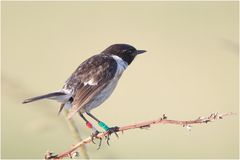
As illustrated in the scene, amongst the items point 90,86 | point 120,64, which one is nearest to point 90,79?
point 90,86

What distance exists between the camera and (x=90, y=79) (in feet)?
16.9

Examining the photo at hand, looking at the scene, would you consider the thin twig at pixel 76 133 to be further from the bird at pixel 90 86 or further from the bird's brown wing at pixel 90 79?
the bird's brown wing at pixel 90 79

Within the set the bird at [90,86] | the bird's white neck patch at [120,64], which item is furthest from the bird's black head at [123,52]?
the bird at [90,86]

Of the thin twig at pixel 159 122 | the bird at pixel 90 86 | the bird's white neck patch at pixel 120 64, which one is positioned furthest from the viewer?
the bird's white neck patch at pixel 120 64

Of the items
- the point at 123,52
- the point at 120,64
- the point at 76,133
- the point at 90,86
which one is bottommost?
the point at 76,133

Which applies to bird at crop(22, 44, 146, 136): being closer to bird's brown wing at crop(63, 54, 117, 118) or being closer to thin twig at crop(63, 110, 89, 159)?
bird's brown wing at crop(63, 54, 117, 118)

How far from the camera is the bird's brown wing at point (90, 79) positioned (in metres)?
4.96

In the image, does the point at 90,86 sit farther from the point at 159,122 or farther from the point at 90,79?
the point at 159,122

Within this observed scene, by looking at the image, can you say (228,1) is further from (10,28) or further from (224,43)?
(224,43)

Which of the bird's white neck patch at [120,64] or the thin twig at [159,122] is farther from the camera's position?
the bird's white neck patch at [120,64]

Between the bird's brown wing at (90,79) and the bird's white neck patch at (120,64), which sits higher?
the bird's white neck patch at (120,64)

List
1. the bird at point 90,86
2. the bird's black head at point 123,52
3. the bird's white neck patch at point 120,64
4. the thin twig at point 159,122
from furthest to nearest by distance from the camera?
the bird's black head at point 123,52 → the bird's white neck patch at point 120,64 → the bird at point 90,86 → the thin twig at point 159,122

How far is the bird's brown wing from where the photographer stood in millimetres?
4957

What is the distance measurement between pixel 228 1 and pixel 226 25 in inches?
96.6
